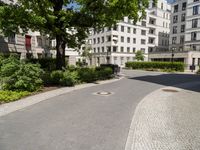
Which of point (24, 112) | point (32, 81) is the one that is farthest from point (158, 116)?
point (32, 81)

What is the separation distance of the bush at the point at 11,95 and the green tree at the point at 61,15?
16.3 ft

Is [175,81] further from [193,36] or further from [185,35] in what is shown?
[185,35]

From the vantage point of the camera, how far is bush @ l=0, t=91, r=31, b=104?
364 inches

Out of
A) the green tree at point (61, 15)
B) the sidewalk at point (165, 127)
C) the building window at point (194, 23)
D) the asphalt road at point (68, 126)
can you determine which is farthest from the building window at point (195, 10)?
the asphalt road at point (68, 126)

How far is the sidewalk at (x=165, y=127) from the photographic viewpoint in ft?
15.8

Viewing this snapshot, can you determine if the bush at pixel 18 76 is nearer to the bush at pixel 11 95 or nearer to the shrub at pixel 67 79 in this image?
the bush at pixel 11 95

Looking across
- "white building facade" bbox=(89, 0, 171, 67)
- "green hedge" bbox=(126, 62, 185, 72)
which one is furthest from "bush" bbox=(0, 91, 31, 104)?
"white building facade" bbox=(89, 0, 171, 67)

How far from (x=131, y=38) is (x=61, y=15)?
4788 centimetres

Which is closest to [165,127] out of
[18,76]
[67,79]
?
[18,76]

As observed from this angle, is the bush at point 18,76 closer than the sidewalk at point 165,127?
No

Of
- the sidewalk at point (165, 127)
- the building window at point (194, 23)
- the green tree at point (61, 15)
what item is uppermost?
the building window at point (194, 23)

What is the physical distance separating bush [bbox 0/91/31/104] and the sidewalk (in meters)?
6.36

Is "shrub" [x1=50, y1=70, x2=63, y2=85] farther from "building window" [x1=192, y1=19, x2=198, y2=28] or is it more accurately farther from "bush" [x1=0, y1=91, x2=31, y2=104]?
"building window" [x1=192, y1=19, x2=198, y2=28]

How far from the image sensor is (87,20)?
14.8 m
